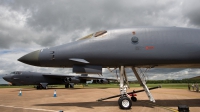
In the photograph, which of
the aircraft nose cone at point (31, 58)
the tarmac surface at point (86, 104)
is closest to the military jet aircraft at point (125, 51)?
the aircraft nose cone at point (31, 58)

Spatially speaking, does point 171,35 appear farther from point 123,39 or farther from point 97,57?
point 97,57

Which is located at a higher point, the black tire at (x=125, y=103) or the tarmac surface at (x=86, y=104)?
the black tire at (x=125, y=103)

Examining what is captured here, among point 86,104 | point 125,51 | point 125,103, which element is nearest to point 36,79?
point 86,104

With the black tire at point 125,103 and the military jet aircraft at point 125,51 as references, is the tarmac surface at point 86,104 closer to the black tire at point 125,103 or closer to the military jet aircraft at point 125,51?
the black tire at point 125,103

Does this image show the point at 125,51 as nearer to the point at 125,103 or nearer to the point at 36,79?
the point at 125,103

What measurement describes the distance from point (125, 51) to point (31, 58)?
3994 mm

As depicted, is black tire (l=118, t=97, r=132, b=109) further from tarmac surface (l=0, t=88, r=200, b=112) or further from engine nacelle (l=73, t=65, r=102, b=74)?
engine nacelle (l=73, t=65, r=102, b=74)

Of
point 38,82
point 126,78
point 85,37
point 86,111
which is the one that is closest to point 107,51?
point 85,37

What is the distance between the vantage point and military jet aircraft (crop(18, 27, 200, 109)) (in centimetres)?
683

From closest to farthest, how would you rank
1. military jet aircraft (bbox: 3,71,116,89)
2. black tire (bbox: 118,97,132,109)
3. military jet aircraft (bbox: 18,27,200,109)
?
black tire (bbox: 118,97,132,109) < military jet aircraft (bbox: 18,27,200,109) < military jet aircraft (bbox: 3,71,116,89)

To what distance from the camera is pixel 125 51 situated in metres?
6.92

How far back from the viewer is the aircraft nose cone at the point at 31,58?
7102 mm

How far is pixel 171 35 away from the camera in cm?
702

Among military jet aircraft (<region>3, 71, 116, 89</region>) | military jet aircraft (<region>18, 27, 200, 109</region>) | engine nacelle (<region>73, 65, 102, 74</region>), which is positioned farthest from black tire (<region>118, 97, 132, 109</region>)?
military jet aircraft (<region>3, 71, 116, 89</region>)
